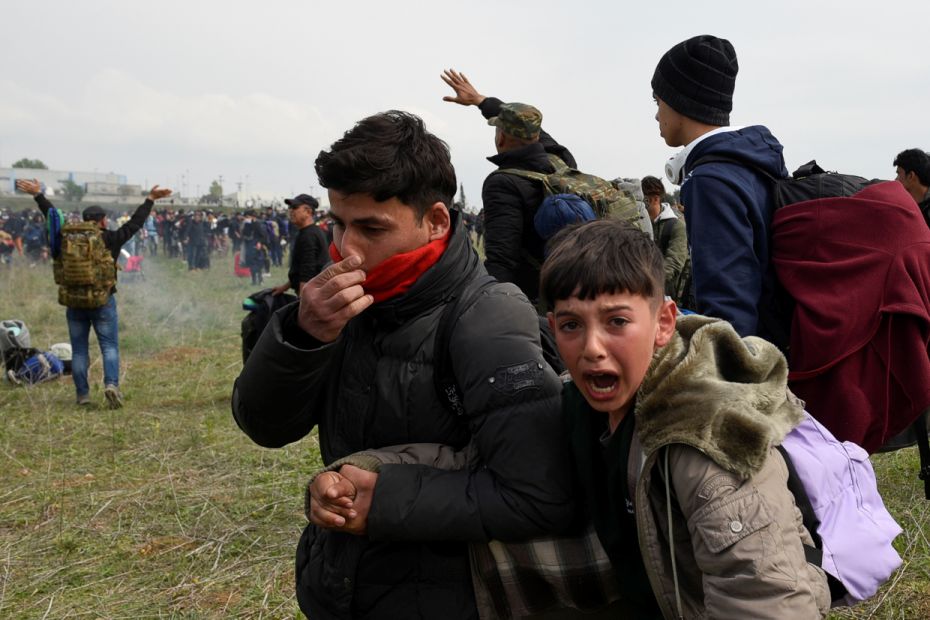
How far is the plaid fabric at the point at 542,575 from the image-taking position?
159 cm

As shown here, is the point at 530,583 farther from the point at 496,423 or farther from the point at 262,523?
the point at 262,523

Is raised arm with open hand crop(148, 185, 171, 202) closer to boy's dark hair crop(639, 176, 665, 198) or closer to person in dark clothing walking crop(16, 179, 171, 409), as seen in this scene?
person in dark clothing walking crop(16, 179, 171, 409)

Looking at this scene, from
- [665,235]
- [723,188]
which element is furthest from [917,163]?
[723,188]

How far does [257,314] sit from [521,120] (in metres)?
3.10

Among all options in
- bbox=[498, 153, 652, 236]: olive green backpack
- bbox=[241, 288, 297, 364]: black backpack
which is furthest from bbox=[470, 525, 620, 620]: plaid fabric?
bbox=[241, 288, 297, 364]: black backpack

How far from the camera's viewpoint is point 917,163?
5.79 m

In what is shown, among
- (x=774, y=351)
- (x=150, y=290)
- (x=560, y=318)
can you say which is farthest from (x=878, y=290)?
(x=150, y=290)

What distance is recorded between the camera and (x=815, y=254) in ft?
7.36

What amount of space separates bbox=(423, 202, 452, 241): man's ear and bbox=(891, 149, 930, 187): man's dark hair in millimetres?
5252

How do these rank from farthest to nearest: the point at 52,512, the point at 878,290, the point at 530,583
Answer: the point at 52,512 < the point at 878,290 < the point at 530,583

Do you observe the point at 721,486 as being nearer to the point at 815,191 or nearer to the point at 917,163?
the point at 815,191

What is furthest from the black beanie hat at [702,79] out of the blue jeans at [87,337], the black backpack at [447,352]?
the blue jeans at [87,337]

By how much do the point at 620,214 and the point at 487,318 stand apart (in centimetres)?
275

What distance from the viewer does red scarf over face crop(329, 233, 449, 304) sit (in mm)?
1636
